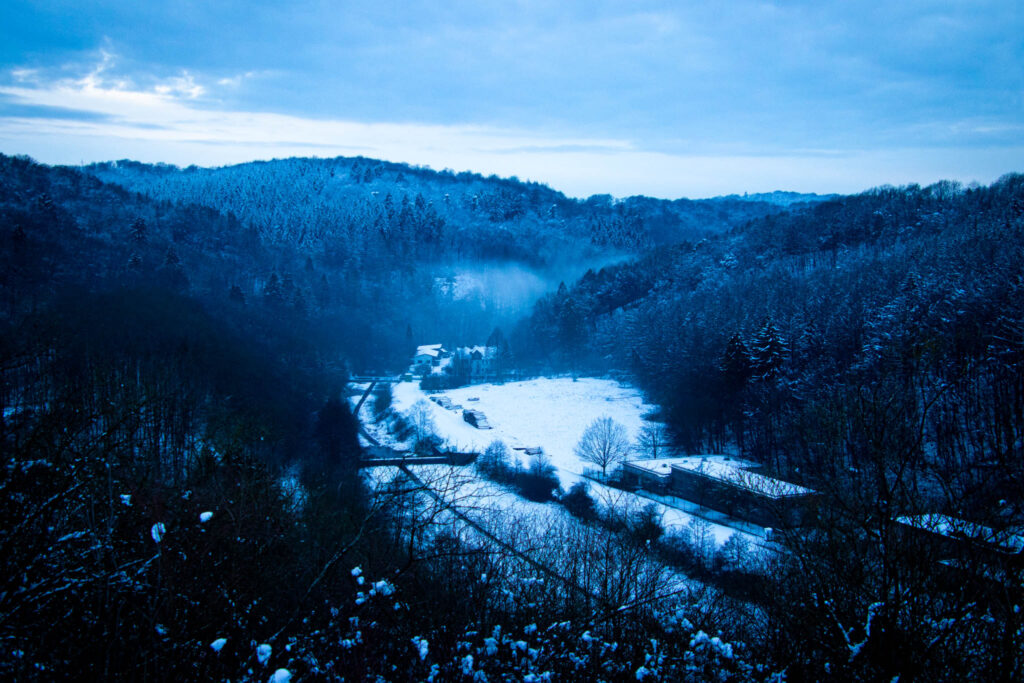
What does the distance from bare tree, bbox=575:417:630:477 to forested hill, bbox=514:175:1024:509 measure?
2.78m

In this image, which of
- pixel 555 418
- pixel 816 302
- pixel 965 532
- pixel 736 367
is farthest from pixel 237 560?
pixel 816 302

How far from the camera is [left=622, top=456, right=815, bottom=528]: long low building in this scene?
13.5 meters

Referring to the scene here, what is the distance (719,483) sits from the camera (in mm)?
14914

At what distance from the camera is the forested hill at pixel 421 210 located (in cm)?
7319

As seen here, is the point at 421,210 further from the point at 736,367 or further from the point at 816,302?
the point at 736,367

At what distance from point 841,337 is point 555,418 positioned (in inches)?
483

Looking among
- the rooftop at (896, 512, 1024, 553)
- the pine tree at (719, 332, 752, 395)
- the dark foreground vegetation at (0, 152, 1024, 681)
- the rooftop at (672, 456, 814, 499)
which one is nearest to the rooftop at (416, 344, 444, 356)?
the dark foreground vegetation at (0, 152, 1024, 681)

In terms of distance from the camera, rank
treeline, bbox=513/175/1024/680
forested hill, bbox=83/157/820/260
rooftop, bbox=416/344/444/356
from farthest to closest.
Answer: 1. forested hill, bbox=83/157/820/260
2. rooftop, bbox=416/344/444/356
3. treeline, bbox=513/175/1024/680

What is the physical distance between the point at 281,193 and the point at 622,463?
8284 cm

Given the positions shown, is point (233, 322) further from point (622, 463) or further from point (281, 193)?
point (281, 193)

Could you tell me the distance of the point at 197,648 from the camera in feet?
12.3

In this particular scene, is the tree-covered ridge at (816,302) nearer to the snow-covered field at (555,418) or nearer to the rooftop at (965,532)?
the rooftop at (965,532)

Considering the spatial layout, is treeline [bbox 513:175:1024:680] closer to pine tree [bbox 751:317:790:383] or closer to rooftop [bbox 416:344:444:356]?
pine tree [bbox 751:317:790:383]

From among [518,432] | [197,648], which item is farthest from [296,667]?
[518,432]
